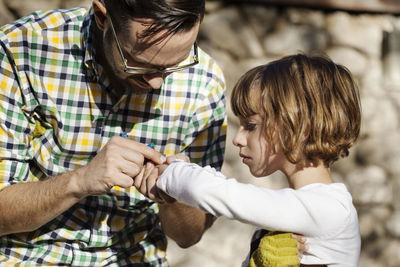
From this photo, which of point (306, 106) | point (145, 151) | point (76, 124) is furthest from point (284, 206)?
point (76, 124)

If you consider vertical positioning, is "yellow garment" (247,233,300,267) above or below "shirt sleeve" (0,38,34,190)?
below

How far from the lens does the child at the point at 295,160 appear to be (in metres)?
1.61

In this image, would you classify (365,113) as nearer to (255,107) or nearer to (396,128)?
(396,128)

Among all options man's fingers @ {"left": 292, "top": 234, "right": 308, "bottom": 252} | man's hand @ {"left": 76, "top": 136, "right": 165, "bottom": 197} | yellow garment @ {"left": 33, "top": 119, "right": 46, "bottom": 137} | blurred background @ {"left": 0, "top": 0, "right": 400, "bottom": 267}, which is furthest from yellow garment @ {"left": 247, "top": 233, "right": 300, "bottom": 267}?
blurred background @ {"left": 0, "top": 0, "right": 400, "bottom": 267}

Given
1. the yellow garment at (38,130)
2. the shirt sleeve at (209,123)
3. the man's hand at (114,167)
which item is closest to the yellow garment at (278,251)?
the man's hand at (114,167)

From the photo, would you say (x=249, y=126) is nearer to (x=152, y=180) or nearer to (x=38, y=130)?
(x=152, y=180)

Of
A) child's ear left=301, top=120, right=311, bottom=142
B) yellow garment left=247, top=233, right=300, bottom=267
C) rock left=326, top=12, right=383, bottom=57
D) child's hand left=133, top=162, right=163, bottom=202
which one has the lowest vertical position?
yellow garment left=247, top=233, right=300, bottom=267

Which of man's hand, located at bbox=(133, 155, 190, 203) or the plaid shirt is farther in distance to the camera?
the plaid shirt

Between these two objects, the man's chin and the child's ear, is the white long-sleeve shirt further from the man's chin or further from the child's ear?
the man's chin

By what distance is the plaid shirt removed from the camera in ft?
6.64

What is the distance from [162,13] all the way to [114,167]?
48cm

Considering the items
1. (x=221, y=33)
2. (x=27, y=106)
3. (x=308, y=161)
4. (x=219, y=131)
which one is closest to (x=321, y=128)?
(x=308, y=161)

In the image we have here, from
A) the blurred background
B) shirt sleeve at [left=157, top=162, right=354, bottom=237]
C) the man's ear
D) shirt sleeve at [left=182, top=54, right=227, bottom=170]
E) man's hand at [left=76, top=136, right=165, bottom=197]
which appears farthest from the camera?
the blurred background

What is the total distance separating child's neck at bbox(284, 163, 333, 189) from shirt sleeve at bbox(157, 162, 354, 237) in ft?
0.47
